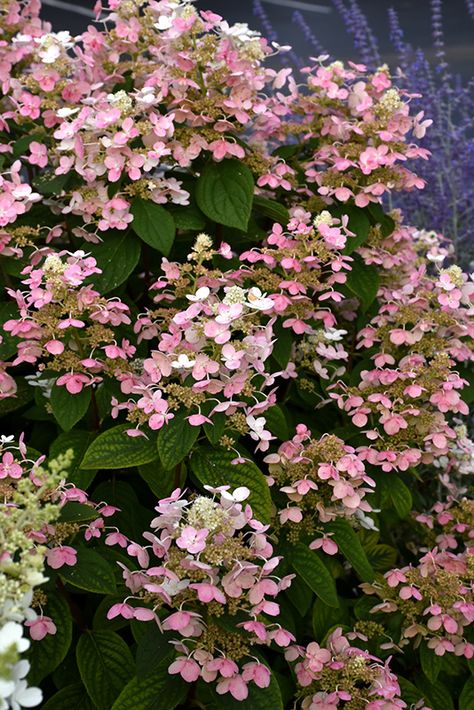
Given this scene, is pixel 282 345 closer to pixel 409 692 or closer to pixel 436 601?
pixel 436 601

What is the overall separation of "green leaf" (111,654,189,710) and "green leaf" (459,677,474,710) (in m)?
0.61

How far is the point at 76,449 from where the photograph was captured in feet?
4.83

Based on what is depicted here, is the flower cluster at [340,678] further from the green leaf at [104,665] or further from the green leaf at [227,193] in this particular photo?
the green leaf at [227,193]

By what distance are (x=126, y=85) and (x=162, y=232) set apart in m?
0.51

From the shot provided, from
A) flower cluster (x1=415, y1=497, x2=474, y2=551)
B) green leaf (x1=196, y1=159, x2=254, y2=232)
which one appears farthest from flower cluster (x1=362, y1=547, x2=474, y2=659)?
green leaf (x1=196, y1=159, x2=254, y2=232)

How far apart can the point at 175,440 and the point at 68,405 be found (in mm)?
239

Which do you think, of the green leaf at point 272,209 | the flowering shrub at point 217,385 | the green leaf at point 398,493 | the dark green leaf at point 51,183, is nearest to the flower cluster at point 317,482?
the flowering shrub at point 217,385

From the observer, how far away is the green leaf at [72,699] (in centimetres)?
135

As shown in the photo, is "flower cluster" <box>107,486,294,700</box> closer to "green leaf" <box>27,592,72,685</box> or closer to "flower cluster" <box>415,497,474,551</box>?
"green leaf" <box>27,592,72,685</box>

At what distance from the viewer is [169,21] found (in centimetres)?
167

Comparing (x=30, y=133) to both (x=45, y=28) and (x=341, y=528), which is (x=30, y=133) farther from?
(x=341, y=528)

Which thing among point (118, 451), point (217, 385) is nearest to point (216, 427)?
point (217, 385)

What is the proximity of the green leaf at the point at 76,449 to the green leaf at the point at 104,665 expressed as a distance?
0.81ft

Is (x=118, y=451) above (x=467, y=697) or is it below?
above
